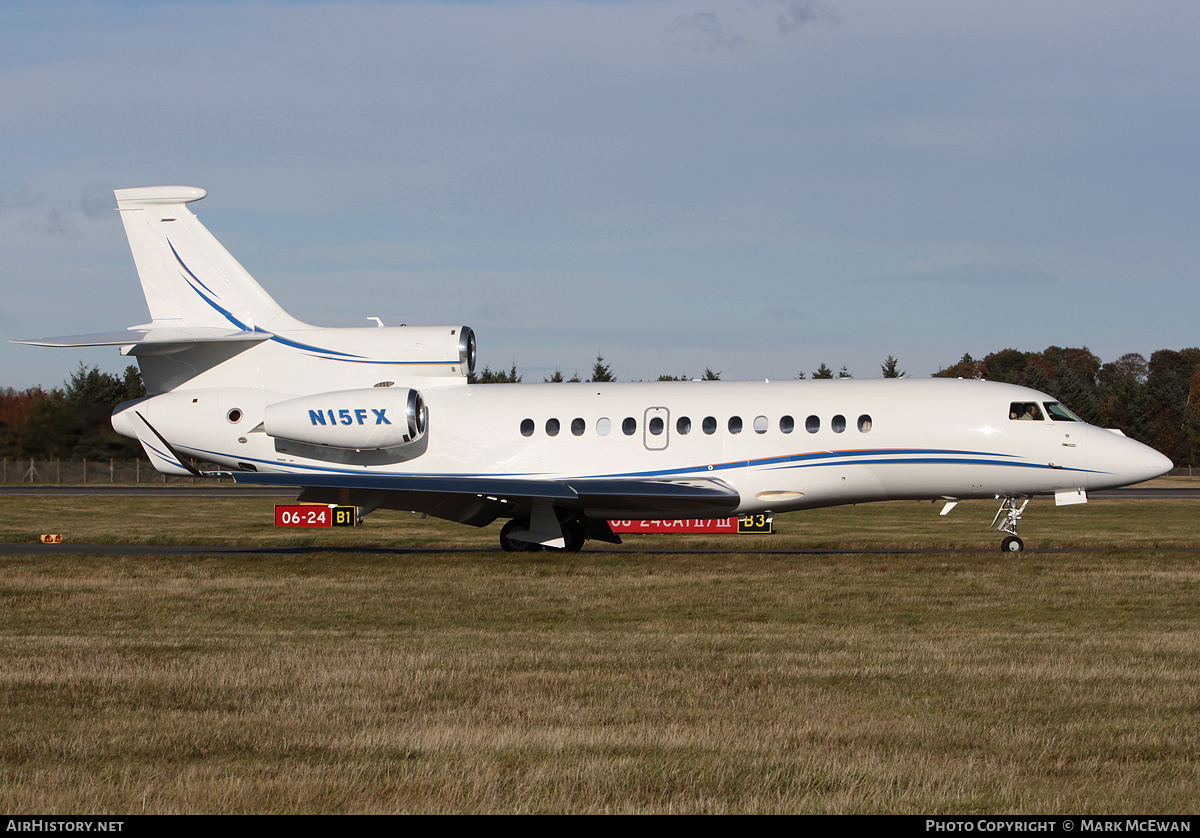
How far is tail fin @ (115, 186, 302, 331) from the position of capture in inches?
965

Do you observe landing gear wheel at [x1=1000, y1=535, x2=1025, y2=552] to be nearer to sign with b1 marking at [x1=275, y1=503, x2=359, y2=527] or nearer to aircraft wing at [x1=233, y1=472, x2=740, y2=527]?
aircraft wing at [x1=233, y1=472, x2=740, y2=527]

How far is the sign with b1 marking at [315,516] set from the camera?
33.8m

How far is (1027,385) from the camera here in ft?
289

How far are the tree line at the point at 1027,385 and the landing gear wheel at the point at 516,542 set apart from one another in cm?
897

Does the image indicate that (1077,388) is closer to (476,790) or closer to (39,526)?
(39,526)

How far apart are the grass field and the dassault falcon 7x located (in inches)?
109

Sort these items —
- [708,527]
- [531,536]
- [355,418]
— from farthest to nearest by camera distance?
[708,527] → [531,536] → [355,418]

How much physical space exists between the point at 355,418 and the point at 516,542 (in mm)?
4239

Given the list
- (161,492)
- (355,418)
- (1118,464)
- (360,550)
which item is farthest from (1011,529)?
(161,492)

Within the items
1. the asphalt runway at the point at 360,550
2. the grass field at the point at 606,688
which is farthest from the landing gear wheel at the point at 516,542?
the grass field at the point at 606,688

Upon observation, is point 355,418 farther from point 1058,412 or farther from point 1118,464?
point 1118,464

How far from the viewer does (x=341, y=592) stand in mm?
16969

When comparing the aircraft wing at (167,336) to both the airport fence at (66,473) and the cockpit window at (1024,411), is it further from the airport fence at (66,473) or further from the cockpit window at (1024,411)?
the airport fence at (66,473)

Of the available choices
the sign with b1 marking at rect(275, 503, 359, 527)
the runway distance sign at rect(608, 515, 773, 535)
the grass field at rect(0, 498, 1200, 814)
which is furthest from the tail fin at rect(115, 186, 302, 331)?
the runway distance sign at rect(608, 515, 773, 535)
